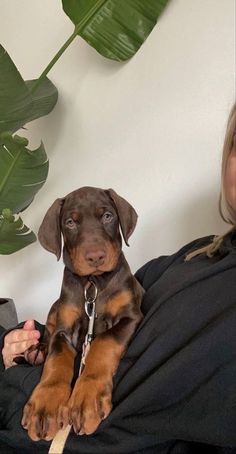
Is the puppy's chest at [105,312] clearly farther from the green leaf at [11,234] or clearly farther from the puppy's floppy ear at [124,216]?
the green leaf at [11,234]

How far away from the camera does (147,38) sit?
1765mm

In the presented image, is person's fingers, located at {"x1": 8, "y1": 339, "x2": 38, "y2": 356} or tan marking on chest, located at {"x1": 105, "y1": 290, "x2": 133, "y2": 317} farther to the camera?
person's fingers, located at {"x1": 8, "y1": 339, "x2": 38, "y2": 356}

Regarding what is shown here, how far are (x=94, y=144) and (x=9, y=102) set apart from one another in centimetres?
50

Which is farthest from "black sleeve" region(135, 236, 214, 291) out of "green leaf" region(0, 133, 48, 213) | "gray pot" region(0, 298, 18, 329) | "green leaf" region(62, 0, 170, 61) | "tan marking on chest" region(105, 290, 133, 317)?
"green leaf" region(62, 0, 170, 61)

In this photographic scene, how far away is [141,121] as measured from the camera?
1832 millimetres

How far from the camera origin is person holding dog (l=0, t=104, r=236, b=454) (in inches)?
34.7

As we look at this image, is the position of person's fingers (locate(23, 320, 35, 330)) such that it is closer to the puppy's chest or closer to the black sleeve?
the puppy's chest

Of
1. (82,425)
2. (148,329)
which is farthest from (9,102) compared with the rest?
(82,425)

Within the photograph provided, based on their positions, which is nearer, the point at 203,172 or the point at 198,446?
the point at 198,446

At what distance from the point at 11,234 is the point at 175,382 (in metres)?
0.97

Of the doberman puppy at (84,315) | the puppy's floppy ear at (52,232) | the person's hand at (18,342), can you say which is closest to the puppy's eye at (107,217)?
the doberman puppy at (84,315)

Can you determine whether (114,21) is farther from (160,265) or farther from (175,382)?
(175,382)

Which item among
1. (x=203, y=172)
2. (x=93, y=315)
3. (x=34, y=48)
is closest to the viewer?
(x=93, y=315)

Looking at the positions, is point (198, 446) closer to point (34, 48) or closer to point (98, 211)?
point (98, 211)
